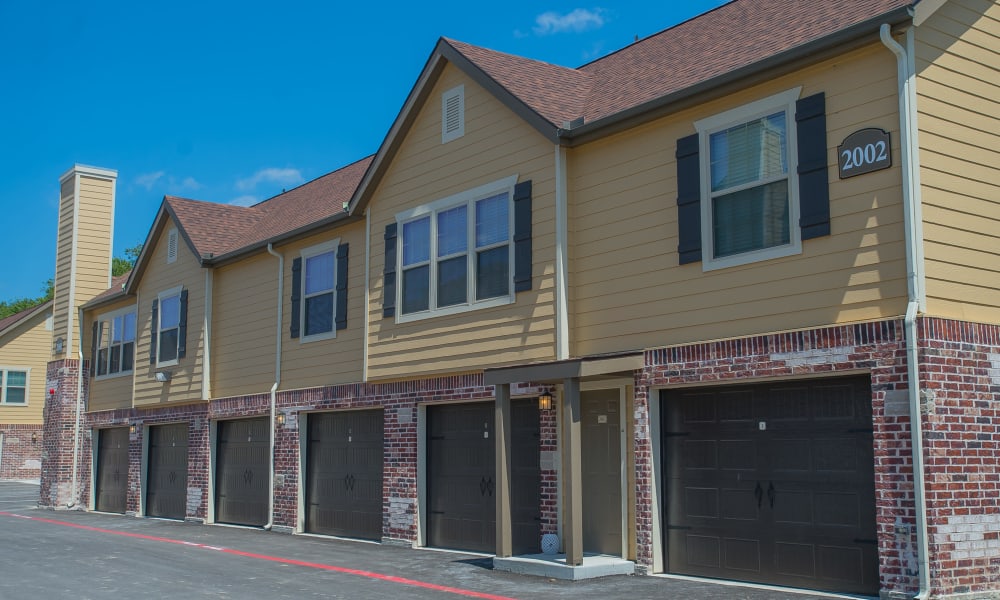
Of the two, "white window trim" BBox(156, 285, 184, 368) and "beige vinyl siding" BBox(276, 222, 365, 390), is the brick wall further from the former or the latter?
"beige vinyl siding" BBox(276, 222, 365, 390)

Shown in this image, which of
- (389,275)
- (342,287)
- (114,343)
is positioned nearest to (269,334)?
(342,287)

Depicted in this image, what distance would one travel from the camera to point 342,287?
18188 mm

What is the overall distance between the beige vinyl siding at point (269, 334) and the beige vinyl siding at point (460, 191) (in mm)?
1152

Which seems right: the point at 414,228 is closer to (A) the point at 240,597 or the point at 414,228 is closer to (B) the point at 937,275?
(A) the point at 240,597

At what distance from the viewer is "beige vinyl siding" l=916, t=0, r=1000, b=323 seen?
9859mm

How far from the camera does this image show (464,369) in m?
15.0

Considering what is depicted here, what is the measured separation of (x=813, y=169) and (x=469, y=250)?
5.78 meters

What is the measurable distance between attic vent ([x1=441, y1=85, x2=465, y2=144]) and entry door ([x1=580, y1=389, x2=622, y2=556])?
4.61 m

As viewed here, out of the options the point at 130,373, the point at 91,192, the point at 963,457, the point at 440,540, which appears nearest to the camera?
the point at 963,457

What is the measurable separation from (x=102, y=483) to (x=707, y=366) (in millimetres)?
20837

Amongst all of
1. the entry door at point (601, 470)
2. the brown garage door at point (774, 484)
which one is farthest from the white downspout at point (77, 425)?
the brown garage door at point (774, 484)

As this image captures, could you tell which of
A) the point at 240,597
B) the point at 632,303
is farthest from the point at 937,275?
the point at 240,597

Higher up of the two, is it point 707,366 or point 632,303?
point 632,303

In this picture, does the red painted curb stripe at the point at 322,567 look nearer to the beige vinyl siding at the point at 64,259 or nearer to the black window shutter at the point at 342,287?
the black window shutter at the point at 342,287
